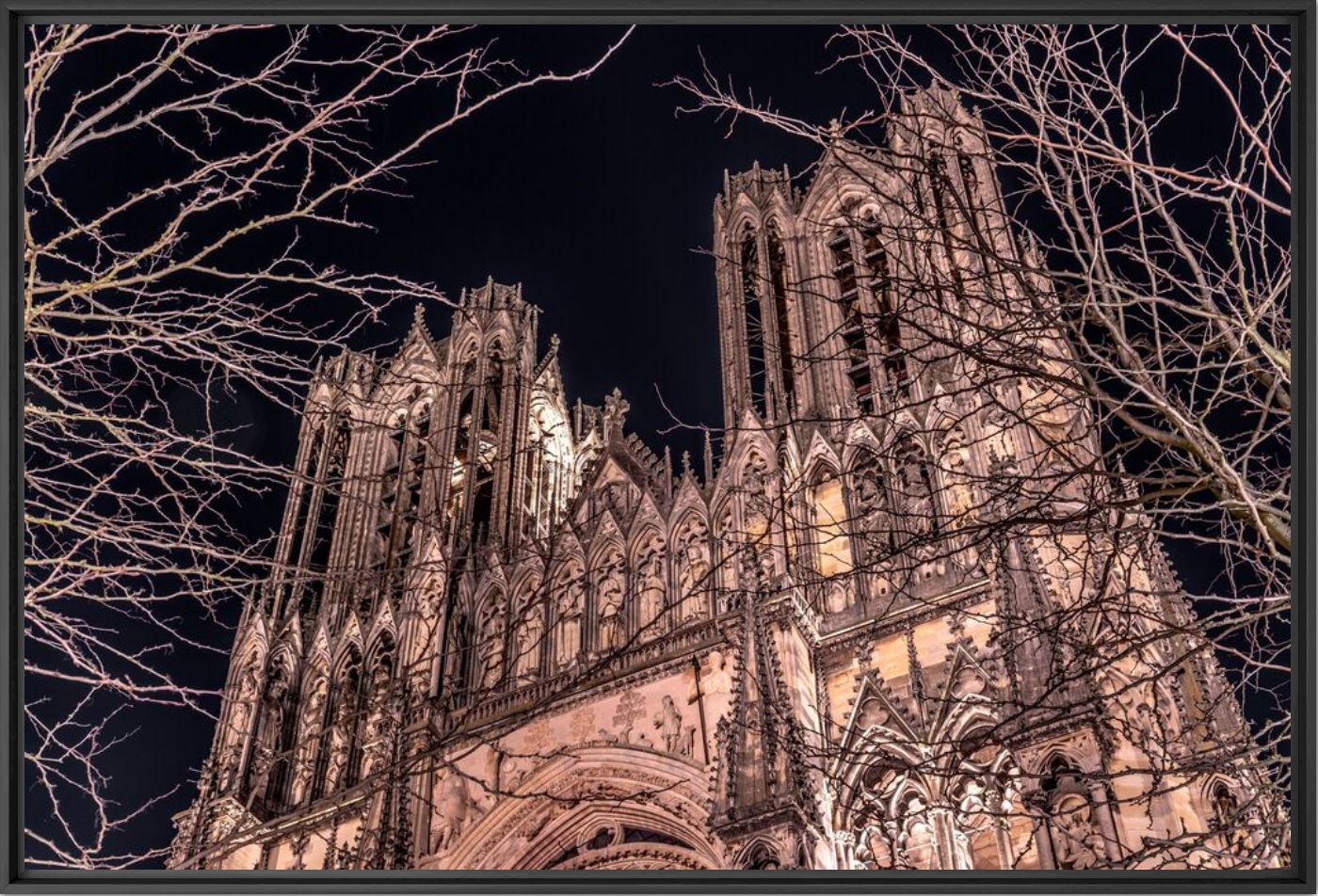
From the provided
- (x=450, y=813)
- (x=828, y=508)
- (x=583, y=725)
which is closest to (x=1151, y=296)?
(x=583, y=725)

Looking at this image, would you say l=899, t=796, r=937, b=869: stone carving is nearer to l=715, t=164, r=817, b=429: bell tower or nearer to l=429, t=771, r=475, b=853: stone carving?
l=429, t=771, r=475, b=853: stone carving

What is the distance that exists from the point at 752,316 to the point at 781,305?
0.66 meters

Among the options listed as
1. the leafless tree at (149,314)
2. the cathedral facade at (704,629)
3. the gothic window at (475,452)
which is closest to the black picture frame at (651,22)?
the leafless tree at (149,314)

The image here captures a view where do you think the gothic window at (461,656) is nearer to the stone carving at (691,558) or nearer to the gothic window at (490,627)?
the gothic window at (490,627)

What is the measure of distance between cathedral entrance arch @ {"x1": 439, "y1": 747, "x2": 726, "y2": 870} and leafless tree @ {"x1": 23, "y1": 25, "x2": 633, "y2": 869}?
7.62m

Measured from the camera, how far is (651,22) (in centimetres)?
505

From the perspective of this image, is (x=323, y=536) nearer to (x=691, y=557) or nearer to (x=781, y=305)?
(x=691, y=557)

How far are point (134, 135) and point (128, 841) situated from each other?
3.28 m

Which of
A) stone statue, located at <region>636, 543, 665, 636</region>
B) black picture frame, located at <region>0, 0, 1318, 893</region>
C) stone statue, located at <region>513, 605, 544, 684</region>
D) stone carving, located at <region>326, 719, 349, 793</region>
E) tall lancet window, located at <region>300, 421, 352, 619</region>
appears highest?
tall lancet window, located at <region>300, 421, 352, 619</region>

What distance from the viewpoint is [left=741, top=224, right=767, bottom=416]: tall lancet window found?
1866 centimetres

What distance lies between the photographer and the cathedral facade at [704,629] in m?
11.1

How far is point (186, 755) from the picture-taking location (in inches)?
326

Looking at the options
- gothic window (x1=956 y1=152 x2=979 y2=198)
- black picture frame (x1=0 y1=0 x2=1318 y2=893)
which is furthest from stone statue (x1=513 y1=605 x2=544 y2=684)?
black picture frame (x1=0 y1=0 x2=1318 y2=893)

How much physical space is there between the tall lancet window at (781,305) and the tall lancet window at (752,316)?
240 mm
